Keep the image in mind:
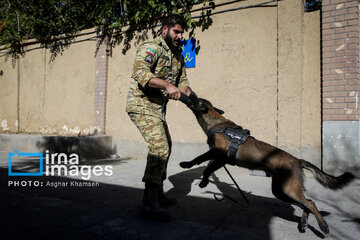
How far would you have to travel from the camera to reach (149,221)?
8.13 feet

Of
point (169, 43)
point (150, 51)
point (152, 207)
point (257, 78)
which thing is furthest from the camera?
point (257, 78)

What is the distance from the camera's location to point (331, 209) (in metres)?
3.00

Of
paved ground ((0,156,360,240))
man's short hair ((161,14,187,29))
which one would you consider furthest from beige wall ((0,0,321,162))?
man's short hair ((161,14,187,29))

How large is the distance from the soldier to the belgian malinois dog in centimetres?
31

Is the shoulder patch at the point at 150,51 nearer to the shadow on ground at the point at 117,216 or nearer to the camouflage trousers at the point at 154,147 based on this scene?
the camouflage trousers at the point at 154,147

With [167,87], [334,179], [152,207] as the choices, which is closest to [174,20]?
[167,87]

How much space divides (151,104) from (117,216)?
114cm

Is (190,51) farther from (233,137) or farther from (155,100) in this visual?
(233,137)

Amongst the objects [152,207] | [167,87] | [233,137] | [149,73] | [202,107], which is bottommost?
[152,207]

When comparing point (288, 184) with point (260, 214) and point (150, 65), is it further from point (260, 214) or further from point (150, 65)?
point (150, 65)

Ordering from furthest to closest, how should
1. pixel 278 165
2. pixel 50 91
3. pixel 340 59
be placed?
pixel 50 91 < pixel 340 59 < pixel 278 165

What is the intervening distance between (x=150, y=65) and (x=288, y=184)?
1658mm

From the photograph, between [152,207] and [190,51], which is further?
[190,51]

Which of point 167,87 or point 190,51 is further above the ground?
point 190,51
